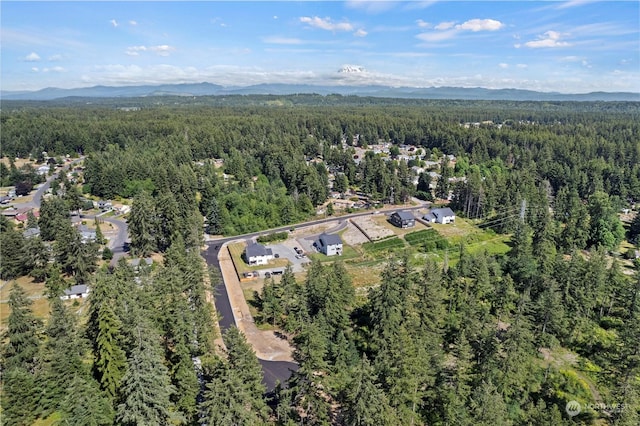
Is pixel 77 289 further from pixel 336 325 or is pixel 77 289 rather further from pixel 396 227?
pixel 396 227

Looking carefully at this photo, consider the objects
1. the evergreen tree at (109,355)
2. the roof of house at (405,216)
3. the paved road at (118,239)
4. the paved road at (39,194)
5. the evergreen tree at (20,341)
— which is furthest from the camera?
the paved road at (39,194)

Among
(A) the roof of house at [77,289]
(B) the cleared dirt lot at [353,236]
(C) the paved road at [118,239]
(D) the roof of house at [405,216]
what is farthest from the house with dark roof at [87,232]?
(D) the roof of house at [405,216]

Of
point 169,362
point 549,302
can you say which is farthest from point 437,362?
point 169,362

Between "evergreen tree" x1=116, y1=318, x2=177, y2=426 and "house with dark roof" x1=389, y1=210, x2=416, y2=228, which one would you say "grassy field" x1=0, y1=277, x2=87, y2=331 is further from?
"house with dark roof" x1=389, y1=210, x2=416, y2=228

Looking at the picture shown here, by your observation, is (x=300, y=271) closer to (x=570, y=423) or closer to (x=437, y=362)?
(x=437, y=362)

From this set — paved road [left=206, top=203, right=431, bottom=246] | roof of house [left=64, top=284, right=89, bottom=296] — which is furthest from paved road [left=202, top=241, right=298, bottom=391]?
roof of house [left=64, top=284, right=89, bottom=296]

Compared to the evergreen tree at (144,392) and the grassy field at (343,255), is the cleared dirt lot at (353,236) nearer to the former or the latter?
the grassy field at (343,255)
